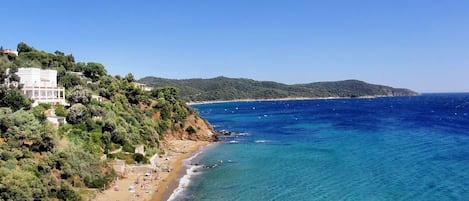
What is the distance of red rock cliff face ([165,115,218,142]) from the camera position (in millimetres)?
90825

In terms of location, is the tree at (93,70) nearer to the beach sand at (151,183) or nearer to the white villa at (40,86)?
the white villa at (40,86)

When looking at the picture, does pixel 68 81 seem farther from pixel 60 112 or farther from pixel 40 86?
pixel 60 112

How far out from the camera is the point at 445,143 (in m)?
79.5

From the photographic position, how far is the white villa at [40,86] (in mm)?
62281

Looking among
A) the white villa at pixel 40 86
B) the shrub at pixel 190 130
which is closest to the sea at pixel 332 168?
the shrub at pixel 190 130

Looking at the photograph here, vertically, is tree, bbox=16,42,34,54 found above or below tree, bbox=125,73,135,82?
above

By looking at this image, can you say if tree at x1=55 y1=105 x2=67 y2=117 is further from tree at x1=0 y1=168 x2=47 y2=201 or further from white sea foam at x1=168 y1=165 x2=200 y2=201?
tree at x1=0 y1=168 x2=47 y2=201

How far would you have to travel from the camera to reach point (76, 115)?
58938 millimetres

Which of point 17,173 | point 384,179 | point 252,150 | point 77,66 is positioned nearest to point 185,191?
point 17,173

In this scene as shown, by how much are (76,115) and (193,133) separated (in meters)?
36.9

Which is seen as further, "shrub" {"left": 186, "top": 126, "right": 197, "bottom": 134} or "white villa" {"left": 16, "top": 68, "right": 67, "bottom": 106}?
"shrub" {"left": 186, "top": 126, "right": 197, "bottom": 134}

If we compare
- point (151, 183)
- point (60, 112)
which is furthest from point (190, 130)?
point (151, 183)

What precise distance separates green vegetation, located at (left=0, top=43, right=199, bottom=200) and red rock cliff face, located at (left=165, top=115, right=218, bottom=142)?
4.15ft

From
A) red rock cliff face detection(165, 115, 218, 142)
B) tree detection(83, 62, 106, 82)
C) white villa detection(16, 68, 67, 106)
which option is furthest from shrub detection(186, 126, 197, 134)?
white villa detection(16, 68, 67, 106)
